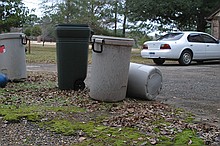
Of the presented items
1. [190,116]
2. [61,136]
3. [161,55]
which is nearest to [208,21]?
[161,55]

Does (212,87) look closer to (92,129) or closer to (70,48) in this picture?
(70,48)

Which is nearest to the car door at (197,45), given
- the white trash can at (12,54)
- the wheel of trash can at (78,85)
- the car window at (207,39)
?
the car window at (207,39)

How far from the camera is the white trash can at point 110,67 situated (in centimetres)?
597

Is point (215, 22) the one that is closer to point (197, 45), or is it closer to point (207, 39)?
point (207, 39)

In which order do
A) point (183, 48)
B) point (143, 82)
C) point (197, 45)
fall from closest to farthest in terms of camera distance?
1. point (143, 82)
2. point (183, 48)
3. point (197, 45)

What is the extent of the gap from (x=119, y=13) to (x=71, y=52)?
27289mm

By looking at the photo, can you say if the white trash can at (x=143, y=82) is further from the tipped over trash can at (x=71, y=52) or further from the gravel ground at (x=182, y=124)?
the tipped over trash can at (x=71, y=52)

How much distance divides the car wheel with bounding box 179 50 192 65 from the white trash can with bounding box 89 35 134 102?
1032 cm

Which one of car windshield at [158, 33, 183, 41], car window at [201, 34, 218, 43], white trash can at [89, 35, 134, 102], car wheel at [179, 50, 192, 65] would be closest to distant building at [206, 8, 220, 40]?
car window at [201, 34, 218, 43]

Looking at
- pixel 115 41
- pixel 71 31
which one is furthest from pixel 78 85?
pixel 115 41

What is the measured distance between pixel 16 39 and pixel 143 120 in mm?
4770

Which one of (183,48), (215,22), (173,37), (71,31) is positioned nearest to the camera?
(71,31)

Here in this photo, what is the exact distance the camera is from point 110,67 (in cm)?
597

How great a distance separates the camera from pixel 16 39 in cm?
855
